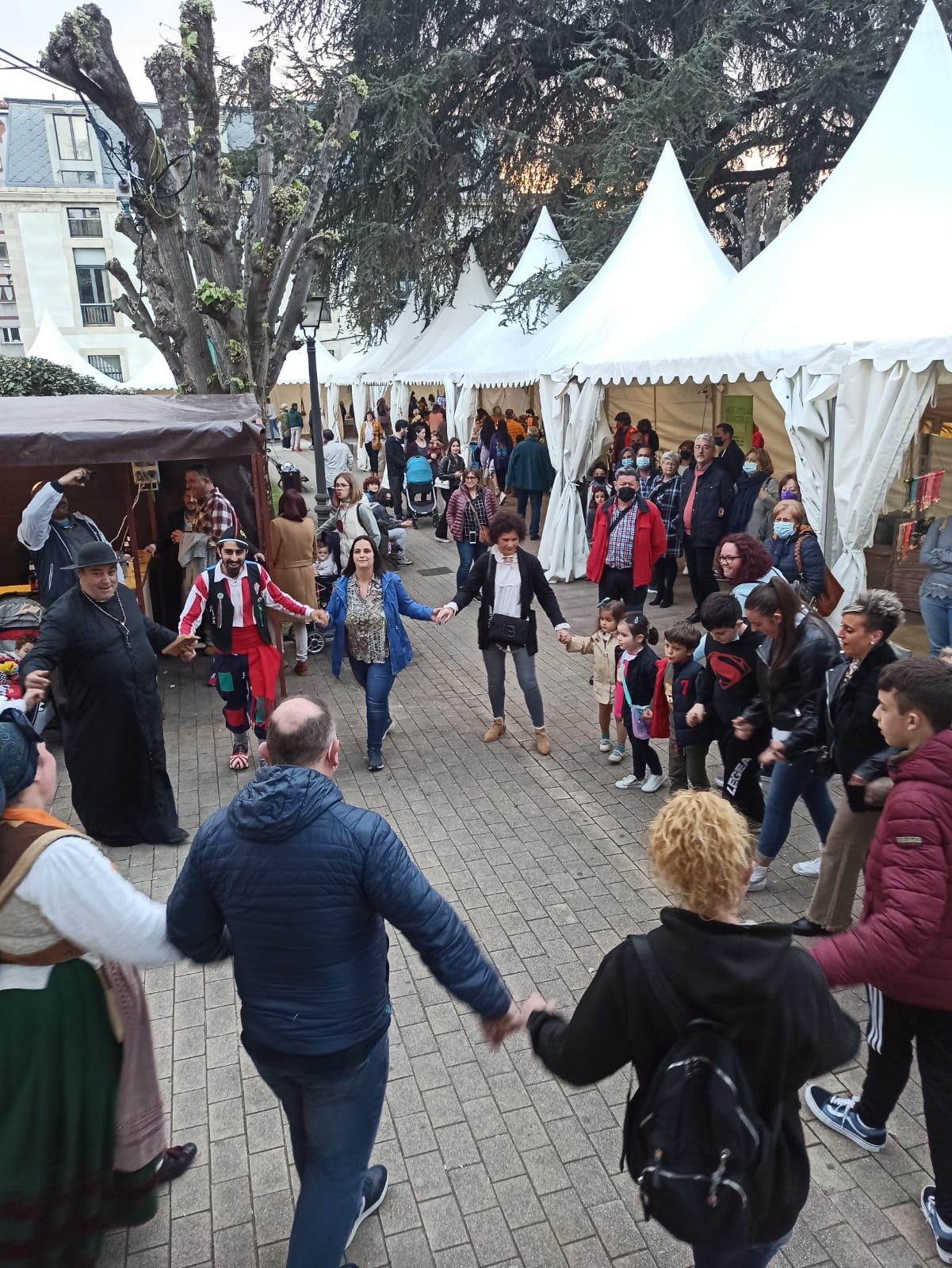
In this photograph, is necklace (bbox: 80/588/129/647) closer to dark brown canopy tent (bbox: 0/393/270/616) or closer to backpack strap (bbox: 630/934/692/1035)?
dark brown canopy tent (bbox: 0/393/270/616)

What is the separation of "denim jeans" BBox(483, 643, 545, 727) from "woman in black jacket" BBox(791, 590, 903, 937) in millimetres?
2937

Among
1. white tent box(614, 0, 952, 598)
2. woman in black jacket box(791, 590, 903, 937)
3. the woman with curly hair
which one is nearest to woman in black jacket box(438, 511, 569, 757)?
the woman with curly hair

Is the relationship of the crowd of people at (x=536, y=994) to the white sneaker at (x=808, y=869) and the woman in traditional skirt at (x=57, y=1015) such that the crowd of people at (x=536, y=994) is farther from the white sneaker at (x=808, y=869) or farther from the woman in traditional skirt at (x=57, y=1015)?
the white sneaker at (x=808, y=869)

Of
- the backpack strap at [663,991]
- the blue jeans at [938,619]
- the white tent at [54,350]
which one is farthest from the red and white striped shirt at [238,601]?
the white tent at [54,350]

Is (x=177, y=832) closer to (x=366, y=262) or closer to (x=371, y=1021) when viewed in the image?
(x=371, y=1021)

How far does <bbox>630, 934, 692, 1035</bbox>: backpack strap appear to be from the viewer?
1894mm

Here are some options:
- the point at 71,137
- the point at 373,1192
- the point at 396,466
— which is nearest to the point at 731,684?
the point at 373,1192

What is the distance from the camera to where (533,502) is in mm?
15211

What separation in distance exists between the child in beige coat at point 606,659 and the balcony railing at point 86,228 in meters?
41.0

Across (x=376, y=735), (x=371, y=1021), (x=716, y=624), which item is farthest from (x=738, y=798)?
(x=371, y=1021)

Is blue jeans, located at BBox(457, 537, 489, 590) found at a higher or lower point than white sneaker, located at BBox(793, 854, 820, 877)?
higher

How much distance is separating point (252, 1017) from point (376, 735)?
4.41 m

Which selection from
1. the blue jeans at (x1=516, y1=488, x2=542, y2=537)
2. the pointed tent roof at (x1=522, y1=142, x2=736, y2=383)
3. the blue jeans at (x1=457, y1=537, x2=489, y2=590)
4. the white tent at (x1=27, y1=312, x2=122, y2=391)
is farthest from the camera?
the white tent at (x1=27, y1=312, x2=122, y2=391)

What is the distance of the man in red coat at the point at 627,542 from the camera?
8664 mm
